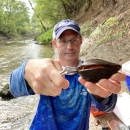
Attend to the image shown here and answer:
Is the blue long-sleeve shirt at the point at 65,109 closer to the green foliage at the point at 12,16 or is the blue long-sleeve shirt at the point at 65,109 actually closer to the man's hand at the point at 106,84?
the man's hand at the point at 106,84

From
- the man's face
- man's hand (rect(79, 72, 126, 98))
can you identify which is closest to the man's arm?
man's hand (rect(79, 72, 126, 98))

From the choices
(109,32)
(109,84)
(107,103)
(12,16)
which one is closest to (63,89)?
(107,103)

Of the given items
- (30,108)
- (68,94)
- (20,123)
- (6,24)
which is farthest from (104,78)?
(6,24)

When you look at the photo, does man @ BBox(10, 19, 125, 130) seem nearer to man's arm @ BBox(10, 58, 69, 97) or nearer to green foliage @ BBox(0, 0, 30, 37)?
man's arm @ BBox(10, 58, 69, 97)

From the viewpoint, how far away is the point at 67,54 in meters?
2.72

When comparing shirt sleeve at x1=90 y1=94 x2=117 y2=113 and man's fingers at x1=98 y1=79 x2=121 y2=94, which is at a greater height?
man's fingers at x1=98 y1=79 x2=121 y2=94

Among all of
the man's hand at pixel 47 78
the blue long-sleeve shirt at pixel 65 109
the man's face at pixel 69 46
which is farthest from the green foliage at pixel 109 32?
the man's hand at pixel 47 78

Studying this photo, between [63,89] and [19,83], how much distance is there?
28.6 inches

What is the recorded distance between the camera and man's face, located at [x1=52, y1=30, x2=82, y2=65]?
2701 millimetres

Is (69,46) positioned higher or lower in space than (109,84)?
higher

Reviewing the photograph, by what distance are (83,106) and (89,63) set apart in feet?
3.88

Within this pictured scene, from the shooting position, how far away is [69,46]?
8.96 feet

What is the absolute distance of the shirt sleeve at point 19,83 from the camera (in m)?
1.67

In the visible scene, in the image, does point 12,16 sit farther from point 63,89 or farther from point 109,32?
point 63,89
